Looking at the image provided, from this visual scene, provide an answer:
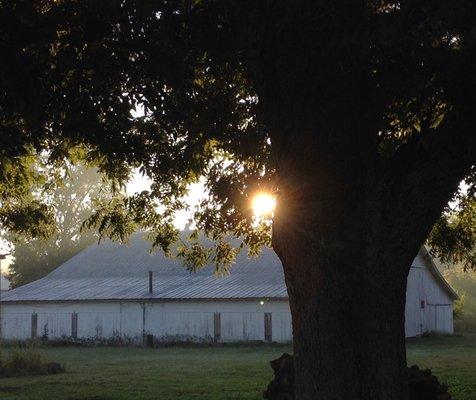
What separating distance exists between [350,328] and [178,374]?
16034 millimetres

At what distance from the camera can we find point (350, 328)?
9898mm

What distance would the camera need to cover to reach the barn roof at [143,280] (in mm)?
45750

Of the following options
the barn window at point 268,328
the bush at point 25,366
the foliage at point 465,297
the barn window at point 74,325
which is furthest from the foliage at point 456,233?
the foliage at point 465,297

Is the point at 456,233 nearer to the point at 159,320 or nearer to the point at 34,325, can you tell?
the point at 159,320

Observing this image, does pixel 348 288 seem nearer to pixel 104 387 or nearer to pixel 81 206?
pixel 104 387

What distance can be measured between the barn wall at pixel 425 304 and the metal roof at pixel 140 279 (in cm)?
740

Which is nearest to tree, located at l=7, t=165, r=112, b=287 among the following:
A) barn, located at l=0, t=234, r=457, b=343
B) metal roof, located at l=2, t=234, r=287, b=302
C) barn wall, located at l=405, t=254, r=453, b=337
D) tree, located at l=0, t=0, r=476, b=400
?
metal roof, located at l=2, t=234, r=287, b=302

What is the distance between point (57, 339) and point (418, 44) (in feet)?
139

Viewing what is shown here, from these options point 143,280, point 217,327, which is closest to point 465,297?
point 143,280

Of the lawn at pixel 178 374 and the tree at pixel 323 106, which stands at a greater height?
the tree at pixel 323 106

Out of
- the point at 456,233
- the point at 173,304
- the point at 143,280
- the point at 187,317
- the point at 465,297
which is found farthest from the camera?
the point at 465,297

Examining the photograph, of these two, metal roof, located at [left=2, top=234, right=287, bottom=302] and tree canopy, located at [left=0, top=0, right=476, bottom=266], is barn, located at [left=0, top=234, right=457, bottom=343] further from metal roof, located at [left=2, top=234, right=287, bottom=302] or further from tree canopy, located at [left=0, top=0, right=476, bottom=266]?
tree canopy, located at [left=0, top=0, right=476, bottom=266]

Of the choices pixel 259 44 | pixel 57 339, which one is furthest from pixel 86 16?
pixel 57 339

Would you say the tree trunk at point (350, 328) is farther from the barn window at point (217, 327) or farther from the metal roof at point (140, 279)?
the barn window at point (217, 327)
